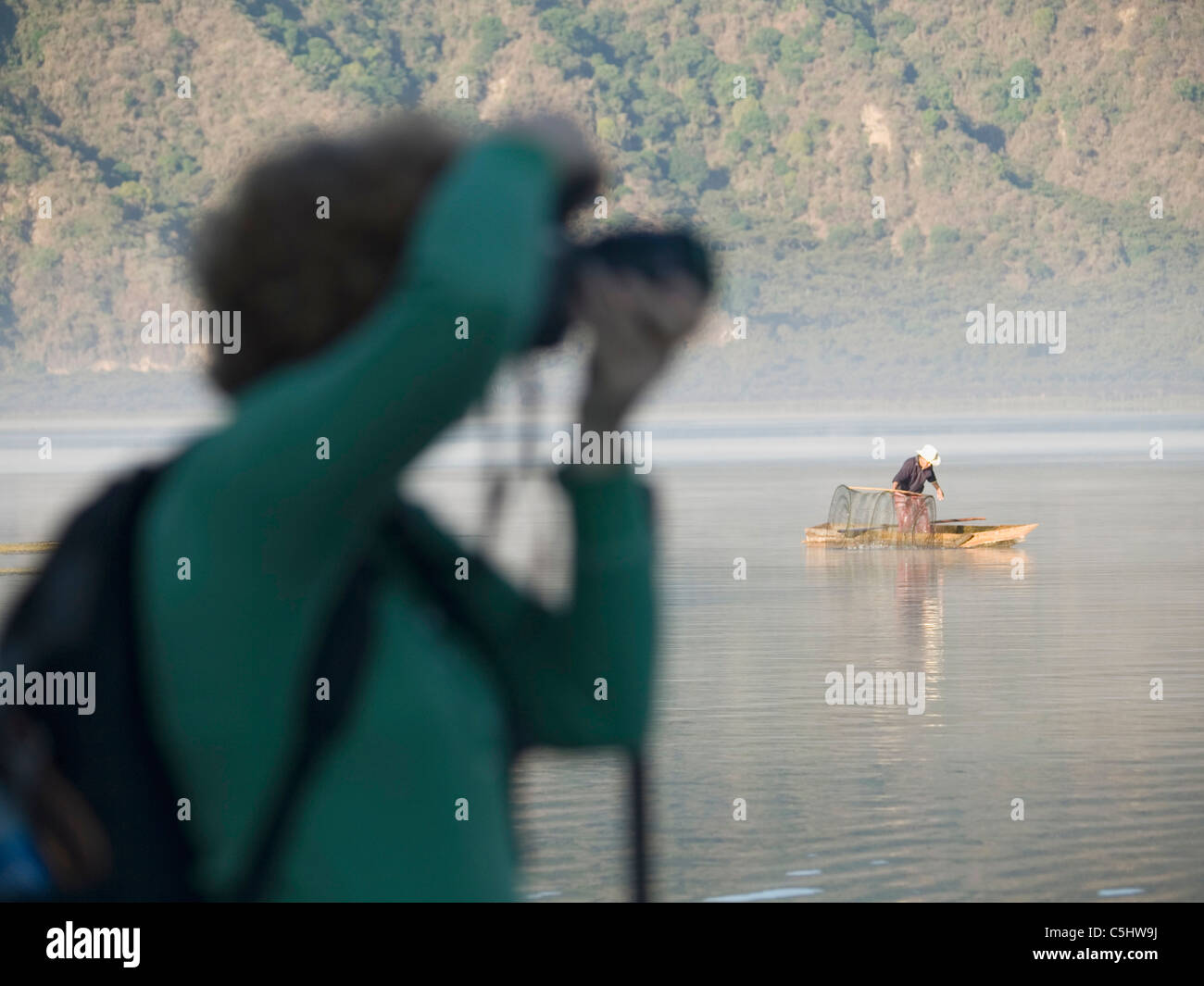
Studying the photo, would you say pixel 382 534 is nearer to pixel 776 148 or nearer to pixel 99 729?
pixel 99 729

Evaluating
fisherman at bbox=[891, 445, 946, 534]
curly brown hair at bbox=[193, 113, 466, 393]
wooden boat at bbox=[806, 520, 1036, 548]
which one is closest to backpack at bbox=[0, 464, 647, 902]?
curly brown hair at bbox=[193, 113, 466, 393]

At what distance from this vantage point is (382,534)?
175 cm

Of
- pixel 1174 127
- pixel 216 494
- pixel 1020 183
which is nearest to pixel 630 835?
pixel 216 494

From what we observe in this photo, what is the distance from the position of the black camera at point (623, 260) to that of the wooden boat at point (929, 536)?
22.5 meters

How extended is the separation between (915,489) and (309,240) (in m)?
22.5

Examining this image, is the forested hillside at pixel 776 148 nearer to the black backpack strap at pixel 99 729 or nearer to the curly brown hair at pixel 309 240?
the curly brown hair at pixel 309 240

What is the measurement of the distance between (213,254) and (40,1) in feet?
582

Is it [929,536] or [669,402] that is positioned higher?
[669,402]

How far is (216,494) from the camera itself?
152 centimetres

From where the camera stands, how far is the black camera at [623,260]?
179cm

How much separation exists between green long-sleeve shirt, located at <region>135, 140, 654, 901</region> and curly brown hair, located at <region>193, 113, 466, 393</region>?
0.06 metres

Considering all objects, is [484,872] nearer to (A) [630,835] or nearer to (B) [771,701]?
(A) [630,835]

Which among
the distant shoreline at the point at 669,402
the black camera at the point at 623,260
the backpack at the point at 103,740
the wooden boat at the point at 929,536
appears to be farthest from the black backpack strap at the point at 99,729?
the distant shoreline at the point at 669,402

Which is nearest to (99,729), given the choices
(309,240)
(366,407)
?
(366,407)
